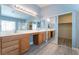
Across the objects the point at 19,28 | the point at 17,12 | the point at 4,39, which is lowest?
the point at 4,39

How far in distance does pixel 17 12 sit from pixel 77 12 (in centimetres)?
190

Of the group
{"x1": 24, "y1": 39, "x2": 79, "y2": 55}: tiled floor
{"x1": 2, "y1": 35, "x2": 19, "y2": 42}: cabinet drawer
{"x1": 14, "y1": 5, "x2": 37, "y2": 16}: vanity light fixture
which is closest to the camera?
{"x1": 2, "y1": 35, "x2": 19, "y2": 42}: cabinet drawer

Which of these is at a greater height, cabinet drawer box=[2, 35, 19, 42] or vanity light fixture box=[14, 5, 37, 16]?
vanity light fixture box=[14, 5, 37, 16]

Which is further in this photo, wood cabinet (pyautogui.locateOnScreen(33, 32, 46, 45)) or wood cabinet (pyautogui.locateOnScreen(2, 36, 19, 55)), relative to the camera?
wood cabinet (pyautogui.locateOnScreen(33, 32, 46, 45))

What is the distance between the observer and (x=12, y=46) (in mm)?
1897

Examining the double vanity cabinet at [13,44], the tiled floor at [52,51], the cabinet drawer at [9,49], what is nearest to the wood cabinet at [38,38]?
the tiled floor at [52,51]

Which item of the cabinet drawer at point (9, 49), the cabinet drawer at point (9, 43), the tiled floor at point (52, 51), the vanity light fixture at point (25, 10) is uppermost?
the vanity light fixture at point (25, 10)

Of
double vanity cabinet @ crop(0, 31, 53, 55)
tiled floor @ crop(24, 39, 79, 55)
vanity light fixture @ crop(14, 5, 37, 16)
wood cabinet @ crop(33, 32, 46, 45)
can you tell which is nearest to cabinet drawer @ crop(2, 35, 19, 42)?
double vanity cabinet @ crop(0, 31, 53, 55)

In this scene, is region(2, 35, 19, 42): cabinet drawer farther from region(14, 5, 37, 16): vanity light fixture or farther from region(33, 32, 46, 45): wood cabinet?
region(33, 32, 46, 45): wood cabinet

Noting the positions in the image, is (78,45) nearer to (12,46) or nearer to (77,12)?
(77,12)

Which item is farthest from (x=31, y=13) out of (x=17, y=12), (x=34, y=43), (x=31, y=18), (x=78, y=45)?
(x=78, y=45)

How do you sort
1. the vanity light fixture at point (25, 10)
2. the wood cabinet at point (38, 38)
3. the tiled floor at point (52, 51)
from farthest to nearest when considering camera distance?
the wood cabinet at point (38, 38) → the tiled floor at point (52, 51) → the vanity light fixture at point (25, 10)

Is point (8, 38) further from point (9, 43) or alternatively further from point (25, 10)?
point (25, 10)

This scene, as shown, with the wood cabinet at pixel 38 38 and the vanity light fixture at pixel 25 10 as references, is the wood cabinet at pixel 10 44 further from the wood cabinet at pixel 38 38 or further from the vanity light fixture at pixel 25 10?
the wood cabinet at pixel 38 38
